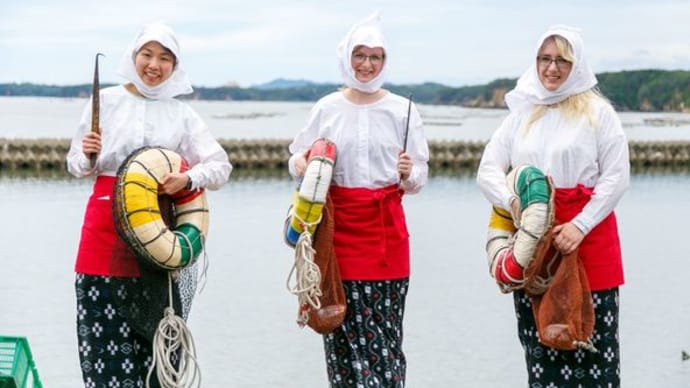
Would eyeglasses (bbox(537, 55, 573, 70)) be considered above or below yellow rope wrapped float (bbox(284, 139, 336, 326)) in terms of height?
above

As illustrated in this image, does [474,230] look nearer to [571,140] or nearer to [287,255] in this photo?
[287,255]

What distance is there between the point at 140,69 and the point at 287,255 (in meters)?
12.1

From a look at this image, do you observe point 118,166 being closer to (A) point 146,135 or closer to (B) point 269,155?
(A) point 146,135

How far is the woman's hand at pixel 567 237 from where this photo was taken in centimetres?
567

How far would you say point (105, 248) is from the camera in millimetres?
5852

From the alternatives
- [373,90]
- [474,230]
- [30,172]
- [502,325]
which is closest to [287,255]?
[474,230]

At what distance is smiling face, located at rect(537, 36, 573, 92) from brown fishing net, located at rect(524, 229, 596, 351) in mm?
618

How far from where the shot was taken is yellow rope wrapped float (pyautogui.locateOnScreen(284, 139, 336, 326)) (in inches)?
231

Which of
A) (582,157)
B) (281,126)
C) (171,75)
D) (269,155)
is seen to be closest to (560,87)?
(582,157)

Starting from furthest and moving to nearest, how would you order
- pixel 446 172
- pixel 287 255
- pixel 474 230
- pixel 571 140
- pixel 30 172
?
1. pixel 446 172
2. pixel 30 172
3. pixel 474 230
4. pixel 287 255
5. pixel 571 140

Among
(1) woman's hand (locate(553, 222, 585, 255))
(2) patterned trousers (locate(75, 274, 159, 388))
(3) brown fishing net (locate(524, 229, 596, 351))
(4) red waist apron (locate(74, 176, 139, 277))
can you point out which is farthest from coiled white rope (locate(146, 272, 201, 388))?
(1) woman's hand (locate(553, 222, 585, 255))

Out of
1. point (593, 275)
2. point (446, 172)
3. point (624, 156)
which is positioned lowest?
point (446, 172)

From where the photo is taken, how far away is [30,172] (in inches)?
1363

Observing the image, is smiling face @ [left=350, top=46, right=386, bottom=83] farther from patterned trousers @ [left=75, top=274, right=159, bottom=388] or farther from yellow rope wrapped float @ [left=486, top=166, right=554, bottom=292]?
patterned trousers @ [left=75, top=274, right=159, bottom=388]
